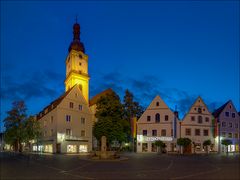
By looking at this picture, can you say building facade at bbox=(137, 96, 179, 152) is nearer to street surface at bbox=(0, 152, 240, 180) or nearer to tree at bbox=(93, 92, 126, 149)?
tree at bbox=(93, 92, 126, 149)

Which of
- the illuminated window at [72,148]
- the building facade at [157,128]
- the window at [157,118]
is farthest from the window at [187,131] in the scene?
the illuminated window at [72,148]

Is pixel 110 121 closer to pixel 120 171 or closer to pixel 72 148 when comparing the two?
pixel 72 148

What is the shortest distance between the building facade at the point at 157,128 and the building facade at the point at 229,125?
481 inches

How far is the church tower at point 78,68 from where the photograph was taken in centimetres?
7794

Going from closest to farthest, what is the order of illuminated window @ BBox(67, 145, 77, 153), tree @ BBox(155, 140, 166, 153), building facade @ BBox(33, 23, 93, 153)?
1. building facade @ BBox(33, 23, 93, 153)
2. illuminated window @ BBox(67, 145, 77, 153)
3. tree @ BBox(155, 140, 166, 153)

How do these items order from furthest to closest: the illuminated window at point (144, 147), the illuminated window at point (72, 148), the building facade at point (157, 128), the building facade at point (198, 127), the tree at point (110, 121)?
1. the illuminated window at point (144, 147)
2. the building facade at point (198, 127)
3. the building facade at point (157, 128)
4. the illuminated window at point (72, 148)
5. the tree at point (110, 121)

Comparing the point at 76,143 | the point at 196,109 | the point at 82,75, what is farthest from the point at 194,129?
the point at 82,75

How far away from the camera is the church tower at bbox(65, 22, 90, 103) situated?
77938mm

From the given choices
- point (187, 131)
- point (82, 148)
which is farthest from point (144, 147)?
point (82, 148)

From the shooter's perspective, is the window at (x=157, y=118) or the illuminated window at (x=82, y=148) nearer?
the illuminated window at (x=82, y=148)

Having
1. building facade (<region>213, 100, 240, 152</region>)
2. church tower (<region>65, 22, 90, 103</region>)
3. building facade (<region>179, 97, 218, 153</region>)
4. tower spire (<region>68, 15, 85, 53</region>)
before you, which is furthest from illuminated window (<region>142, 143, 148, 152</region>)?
tower spire (<region>68, 15, 85, 53</region>)

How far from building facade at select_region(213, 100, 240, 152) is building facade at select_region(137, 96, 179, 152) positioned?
12224 mm

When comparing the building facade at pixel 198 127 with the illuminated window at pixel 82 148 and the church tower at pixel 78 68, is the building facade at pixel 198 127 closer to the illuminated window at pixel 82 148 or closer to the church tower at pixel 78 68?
the illuminated window at pixel 82 148

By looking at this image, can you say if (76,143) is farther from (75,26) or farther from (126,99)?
(75,26)
